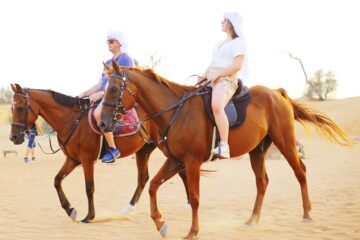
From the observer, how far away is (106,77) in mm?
9023

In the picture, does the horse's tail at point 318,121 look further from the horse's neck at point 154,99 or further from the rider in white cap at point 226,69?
the horse's neck at point 154,99

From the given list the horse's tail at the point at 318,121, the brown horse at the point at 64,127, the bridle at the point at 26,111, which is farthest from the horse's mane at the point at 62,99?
the horse's tail at the point at 318,121

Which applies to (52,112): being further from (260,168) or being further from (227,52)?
(260,168)

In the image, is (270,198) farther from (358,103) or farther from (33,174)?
(358,103)

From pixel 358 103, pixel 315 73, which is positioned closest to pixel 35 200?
pixel 358 103

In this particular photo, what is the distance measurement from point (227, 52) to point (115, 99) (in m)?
1.77

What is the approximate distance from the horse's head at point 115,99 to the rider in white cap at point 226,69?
1158 mm

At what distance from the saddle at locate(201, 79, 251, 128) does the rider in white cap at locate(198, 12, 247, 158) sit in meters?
0.11

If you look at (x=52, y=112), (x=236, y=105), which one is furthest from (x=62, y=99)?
(x=236, y=105)

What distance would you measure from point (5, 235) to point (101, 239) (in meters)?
1.45

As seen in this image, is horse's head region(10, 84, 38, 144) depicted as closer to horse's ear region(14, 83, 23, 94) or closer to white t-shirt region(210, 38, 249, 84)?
horse's ear region(14, 83, 23, 94)

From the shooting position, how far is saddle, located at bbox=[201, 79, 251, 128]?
7234mm

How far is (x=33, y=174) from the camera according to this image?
59.0 ft

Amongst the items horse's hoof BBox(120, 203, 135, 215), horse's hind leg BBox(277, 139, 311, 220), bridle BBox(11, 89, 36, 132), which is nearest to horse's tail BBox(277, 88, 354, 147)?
horse's hind leg BBox(277, 139, 311, 220)
